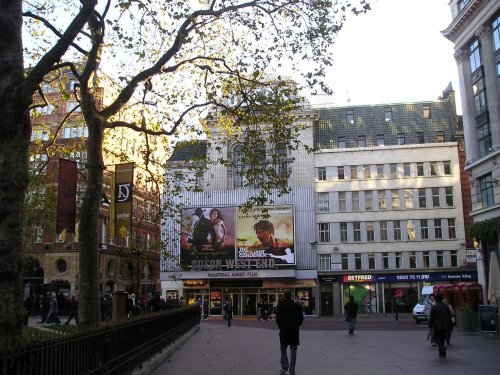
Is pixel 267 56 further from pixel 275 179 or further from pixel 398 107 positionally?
pixel 398 107

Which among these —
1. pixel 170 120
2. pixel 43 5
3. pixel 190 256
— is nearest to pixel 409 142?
pixel 190 256

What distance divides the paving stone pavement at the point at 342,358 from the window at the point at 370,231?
38.6 meters

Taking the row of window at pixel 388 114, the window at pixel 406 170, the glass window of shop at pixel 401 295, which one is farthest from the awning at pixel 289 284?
the row of window at pixel 388 114

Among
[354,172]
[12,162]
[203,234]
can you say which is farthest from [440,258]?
[12,162]

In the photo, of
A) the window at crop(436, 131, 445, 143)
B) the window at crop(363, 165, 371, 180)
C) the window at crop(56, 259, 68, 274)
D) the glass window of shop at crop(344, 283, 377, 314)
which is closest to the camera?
the glass window of shop at crop(344, 283, 377, 314)

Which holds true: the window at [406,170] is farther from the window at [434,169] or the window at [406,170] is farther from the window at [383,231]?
the window at [383,231]

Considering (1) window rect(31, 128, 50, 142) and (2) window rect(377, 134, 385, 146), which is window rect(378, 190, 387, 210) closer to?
(2) window rect(377, 134, 385, 146)

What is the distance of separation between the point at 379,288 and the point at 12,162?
2061 inches

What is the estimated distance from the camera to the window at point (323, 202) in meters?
60.4

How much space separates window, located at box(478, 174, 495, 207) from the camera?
36.0 meters

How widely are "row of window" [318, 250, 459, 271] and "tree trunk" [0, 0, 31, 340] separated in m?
51.2

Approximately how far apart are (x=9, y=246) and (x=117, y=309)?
12.5m

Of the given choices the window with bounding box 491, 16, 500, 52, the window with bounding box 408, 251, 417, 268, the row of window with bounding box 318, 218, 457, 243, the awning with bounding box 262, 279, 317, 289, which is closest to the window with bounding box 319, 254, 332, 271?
the row of window with bounding box 318, 218, 457, 243

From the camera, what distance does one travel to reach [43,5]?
57.9ft
